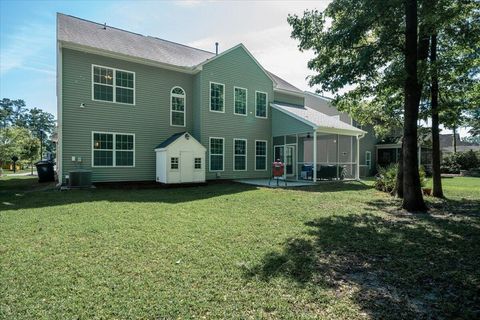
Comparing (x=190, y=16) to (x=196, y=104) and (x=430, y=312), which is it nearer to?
(x=196, y=104)

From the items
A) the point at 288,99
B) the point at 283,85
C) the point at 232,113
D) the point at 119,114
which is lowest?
the point at 119,114

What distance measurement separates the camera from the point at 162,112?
51.8 ft

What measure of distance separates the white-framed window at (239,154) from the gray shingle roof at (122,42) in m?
5.45

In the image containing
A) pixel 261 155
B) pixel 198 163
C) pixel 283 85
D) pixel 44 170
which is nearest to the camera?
pixel 198 163

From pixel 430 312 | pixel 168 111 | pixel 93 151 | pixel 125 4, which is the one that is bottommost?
pixel 430 312

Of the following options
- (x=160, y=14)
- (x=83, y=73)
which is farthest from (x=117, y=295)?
(x=83, y=73)

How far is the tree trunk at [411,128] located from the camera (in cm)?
801

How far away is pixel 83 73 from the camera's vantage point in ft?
44.1

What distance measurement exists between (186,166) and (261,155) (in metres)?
5.90

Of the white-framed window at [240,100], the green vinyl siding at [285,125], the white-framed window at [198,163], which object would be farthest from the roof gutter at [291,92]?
the white-framed window at [198,163]

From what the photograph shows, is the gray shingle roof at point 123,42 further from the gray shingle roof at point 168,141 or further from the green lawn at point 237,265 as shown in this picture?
the green lawn at point 237,265

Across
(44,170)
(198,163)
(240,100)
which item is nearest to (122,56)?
(198,163)

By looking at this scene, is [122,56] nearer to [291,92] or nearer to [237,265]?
[291,92]

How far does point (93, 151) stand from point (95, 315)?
12.5 meters
